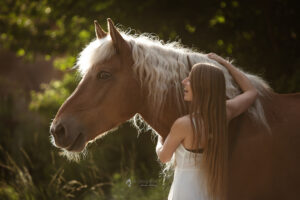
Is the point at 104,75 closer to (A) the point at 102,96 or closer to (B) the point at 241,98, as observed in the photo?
(A) the point at 102,96

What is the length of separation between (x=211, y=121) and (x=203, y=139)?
131 mm

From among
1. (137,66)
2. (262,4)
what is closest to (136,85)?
(137,66)

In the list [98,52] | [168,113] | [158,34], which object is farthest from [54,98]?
[168,113]

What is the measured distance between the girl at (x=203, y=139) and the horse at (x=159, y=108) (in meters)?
0.18

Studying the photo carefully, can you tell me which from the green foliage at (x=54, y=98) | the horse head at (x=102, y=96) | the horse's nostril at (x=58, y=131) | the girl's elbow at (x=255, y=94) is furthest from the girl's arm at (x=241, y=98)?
the green foliage at (x=54, y=98)

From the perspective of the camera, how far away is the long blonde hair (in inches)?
90.4

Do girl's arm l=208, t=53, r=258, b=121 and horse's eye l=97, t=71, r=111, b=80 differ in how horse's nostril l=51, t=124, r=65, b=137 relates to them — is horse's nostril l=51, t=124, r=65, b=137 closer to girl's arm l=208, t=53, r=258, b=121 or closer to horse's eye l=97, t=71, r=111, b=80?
horse's eye l=97, t=71, r=111, b=80

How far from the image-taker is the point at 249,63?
612 centimetres

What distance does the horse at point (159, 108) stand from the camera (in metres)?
2.45

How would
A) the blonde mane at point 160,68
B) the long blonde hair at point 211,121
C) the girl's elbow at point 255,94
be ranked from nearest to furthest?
the long blonde hair at point 211,121
the girl's elbow at point 255,94
the blonde mane at point 160,68

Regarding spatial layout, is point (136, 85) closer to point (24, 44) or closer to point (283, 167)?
point (283, 167)

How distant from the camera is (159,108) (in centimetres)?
267

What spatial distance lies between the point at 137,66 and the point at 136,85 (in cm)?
14

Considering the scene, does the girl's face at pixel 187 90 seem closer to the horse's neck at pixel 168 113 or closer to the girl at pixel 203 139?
the girl at pixel 203 139
